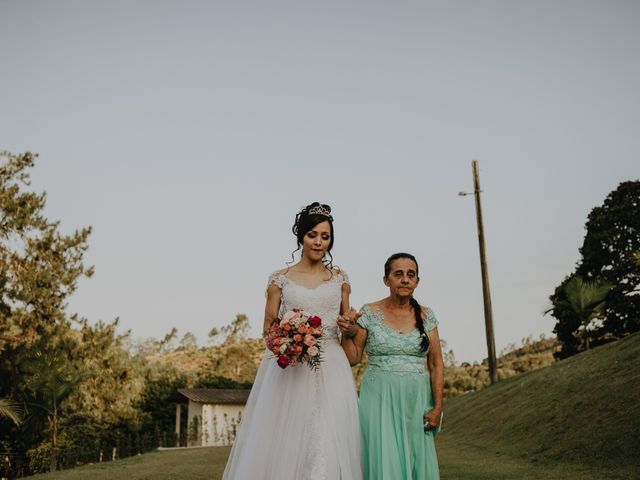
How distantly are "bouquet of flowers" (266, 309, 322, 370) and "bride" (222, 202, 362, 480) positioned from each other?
31cm

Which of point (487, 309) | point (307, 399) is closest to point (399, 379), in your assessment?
point (307, 399)

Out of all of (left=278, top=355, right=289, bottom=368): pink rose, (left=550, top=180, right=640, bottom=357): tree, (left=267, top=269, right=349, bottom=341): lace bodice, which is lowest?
(left=278, top=355, right=289, bottom=368): pink rose

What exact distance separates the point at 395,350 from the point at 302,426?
104 cm

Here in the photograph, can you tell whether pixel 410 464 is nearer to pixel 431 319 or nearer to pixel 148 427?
pixel 431 319

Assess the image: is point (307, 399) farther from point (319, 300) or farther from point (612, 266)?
point (612, 266)

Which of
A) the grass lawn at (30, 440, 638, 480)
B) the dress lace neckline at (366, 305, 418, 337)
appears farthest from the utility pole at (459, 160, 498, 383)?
the dress lace neckline at (366, 305, 418, 337)

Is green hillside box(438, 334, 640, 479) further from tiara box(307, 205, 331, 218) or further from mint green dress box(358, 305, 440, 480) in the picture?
tiara box(307, 205, 331, 218)

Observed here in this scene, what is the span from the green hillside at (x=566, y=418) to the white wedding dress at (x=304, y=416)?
585 centimetres

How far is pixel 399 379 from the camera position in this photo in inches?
219

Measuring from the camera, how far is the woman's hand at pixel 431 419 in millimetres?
5490

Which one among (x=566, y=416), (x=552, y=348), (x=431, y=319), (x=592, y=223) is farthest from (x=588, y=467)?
(x=552, y=348)

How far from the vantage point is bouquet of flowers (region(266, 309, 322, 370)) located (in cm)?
534

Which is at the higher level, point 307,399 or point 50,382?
point 50,382

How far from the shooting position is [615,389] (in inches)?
536
